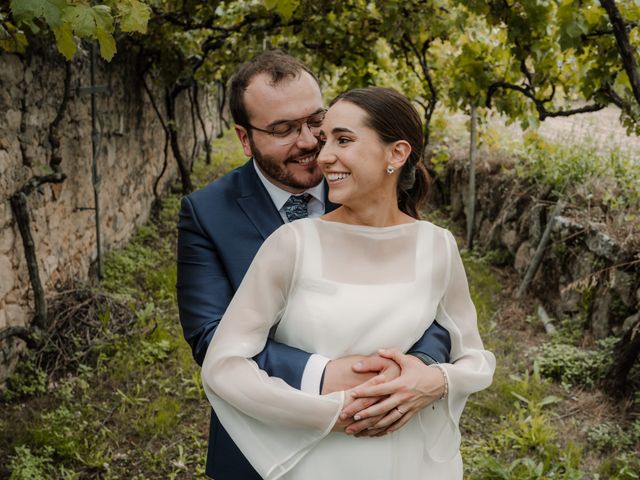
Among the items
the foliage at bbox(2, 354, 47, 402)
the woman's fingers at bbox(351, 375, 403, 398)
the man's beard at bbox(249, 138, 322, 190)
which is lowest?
the foliage at bbox(2, 354, 47, 402)

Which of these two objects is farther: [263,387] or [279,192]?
[279,192]

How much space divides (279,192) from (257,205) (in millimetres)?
89

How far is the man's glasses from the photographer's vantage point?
1960 mm

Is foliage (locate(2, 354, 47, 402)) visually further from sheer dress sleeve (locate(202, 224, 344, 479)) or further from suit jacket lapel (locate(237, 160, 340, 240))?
sheer dress sleeve (locate(202, 224, 344, 479))

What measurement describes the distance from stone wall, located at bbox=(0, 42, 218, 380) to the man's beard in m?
2.65

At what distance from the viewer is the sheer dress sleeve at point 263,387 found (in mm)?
1456

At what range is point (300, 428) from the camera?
1.50 metres

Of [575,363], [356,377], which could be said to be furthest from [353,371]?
[575,363]

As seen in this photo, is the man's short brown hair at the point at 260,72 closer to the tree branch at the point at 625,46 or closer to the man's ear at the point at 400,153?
the man's ear at the point at 400,153

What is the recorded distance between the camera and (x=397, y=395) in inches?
58.7

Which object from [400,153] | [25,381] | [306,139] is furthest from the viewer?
[25,381]

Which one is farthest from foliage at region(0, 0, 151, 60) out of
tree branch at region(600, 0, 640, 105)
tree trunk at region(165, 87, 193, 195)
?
tree trunk at region(165, 87, 193, 195)

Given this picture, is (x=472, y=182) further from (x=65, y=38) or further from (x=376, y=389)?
(x=376, y=389)

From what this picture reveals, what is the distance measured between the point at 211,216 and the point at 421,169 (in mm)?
657
